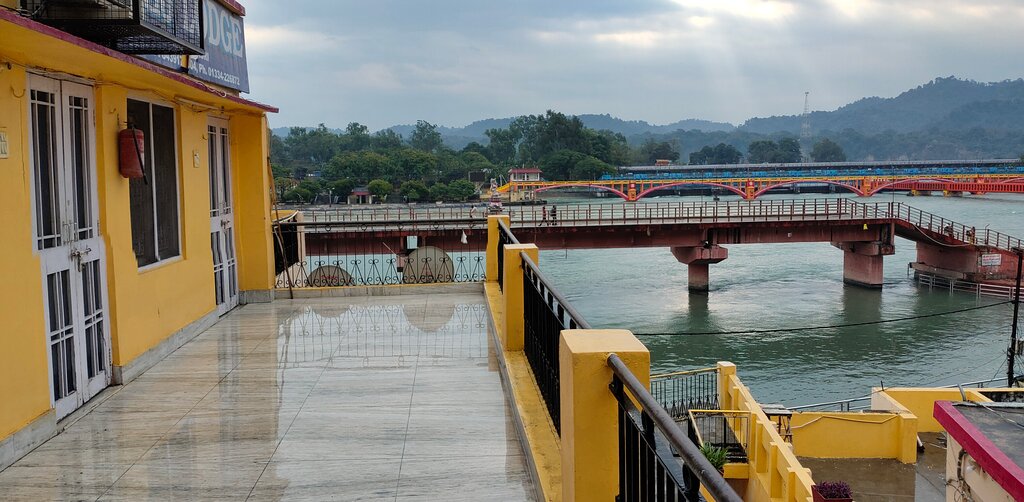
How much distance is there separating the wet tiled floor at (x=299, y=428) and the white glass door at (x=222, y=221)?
132cm

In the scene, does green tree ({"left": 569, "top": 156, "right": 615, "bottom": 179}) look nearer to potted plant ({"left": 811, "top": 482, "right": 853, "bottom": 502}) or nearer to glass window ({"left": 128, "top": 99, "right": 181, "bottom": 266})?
potted plant ({"left": 811, "top": 482, "right": 853, "bottom": 502})

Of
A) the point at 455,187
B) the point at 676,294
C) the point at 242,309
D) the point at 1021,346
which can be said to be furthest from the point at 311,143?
the point at 242,309

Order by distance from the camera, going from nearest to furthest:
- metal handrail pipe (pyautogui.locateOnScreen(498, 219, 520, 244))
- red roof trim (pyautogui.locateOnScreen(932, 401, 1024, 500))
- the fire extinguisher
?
1. the fire extinguisher
2. metal handrail pipe (pyautogui.locateOnScreen(498, 219, 520, 244))
3. red roof trim (pyautogui.locateOnScreen(932, 401, 1024, 500))

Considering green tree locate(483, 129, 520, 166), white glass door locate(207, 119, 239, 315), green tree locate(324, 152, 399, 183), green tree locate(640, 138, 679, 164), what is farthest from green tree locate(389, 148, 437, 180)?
green tree locate(640, 138, 679, 164)

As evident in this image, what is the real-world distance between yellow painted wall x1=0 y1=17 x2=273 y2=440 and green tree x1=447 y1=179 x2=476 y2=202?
251 feet

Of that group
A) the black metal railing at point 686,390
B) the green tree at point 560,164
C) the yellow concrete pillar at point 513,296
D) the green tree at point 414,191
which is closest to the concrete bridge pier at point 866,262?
the black metal railing at point 686,390

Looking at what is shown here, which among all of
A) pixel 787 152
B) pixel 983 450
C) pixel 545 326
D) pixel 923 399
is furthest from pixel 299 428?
pixel 787 152

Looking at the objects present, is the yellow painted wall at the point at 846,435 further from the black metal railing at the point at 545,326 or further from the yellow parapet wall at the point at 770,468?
the black metal railing at the point at 545,326

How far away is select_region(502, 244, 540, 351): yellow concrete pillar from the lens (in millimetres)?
6922

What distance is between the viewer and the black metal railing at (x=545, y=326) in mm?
4523

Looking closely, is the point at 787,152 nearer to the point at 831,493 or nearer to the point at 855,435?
the point at 855,435

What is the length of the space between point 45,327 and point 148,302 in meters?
1.96

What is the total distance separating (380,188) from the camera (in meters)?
86.4

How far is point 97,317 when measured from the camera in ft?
20.9
